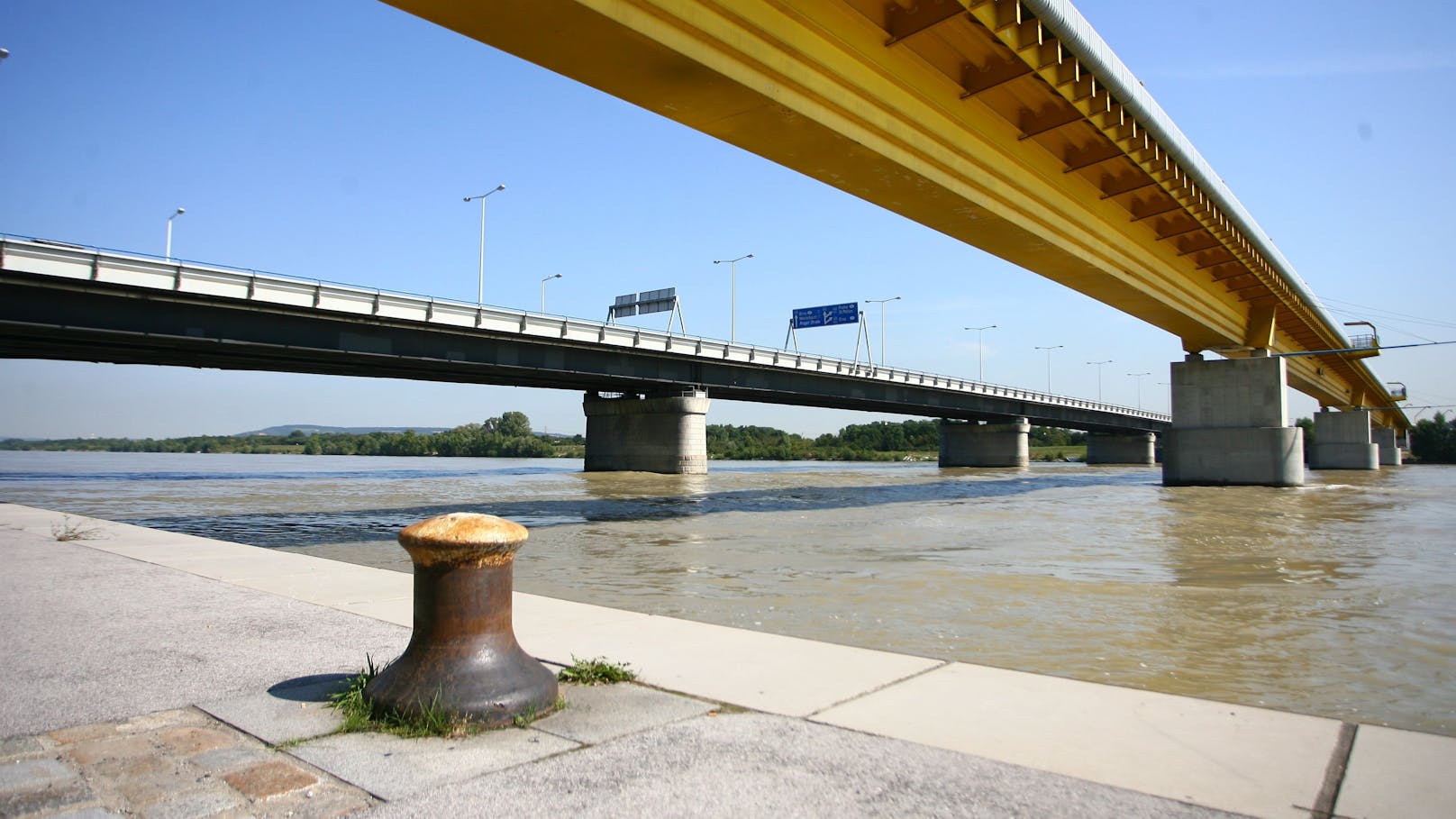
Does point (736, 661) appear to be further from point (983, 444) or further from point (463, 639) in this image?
point (983, 444)

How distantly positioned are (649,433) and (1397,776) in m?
56.2

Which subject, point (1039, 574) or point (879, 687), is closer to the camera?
point (879, 687)

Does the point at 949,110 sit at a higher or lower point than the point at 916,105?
higher

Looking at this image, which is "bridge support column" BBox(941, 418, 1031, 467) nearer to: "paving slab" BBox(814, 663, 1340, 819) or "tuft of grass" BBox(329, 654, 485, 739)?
"paving slab" BBox(814, 663, 1340, 819)

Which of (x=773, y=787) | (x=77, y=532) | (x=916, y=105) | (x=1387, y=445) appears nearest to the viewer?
(x=773, y=787)

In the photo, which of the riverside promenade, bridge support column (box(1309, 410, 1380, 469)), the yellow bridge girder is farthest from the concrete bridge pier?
the riverside promenade

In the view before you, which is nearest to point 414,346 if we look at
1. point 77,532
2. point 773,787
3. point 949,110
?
point 77,532

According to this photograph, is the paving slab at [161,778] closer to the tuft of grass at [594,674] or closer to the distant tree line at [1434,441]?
the tuft of grass at [594,674]

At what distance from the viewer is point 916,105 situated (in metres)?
17.2

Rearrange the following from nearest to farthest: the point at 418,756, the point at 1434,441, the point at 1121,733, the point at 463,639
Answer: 1. the point at 418,756
2. the point at 1121,733
3. the point at 463,639
4. the point at 1434,441

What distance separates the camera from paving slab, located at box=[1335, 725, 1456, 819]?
3297 mm

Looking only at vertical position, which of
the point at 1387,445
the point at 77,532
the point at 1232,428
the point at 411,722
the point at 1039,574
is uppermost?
the point at 1387,445

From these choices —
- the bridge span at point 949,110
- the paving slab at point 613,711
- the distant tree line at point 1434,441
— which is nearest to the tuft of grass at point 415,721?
the paving slab at point 613,711

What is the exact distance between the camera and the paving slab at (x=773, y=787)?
326 centimetres
